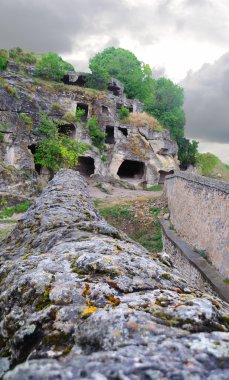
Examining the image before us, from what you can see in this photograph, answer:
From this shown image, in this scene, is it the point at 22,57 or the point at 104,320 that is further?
the point at 22,57

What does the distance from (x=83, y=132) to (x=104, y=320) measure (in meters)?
34.3

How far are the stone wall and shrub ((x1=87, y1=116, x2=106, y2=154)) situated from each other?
18.8m

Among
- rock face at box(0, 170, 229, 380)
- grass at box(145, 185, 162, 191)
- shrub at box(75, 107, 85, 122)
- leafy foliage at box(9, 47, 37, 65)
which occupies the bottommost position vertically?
grass at box(145, 185, 162, 191)

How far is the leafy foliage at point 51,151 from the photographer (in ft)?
95.9

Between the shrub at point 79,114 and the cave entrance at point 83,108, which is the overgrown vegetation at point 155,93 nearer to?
the cave entrance at point 83,108

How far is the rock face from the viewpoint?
150cm

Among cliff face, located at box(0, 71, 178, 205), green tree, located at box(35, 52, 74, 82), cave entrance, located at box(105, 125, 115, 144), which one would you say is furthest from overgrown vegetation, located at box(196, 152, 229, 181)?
green tree, located at box(35, 52, 74, 82)

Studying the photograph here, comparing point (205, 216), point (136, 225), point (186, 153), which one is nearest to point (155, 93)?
point (186, 153)

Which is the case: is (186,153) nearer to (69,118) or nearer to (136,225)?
(69,118)

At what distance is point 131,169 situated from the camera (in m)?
42.9

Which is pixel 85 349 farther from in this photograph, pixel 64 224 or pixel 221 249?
pixel 221 249

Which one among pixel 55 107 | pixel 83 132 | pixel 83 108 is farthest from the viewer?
pixel 83 108

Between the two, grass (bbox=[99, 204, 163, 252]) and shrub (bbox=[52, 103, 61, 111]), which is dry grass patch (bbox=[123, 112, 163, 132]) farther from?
grass (bbox=[99, 204, 163, 252])

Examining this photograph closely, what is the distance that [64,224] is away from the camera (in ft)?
16.4
